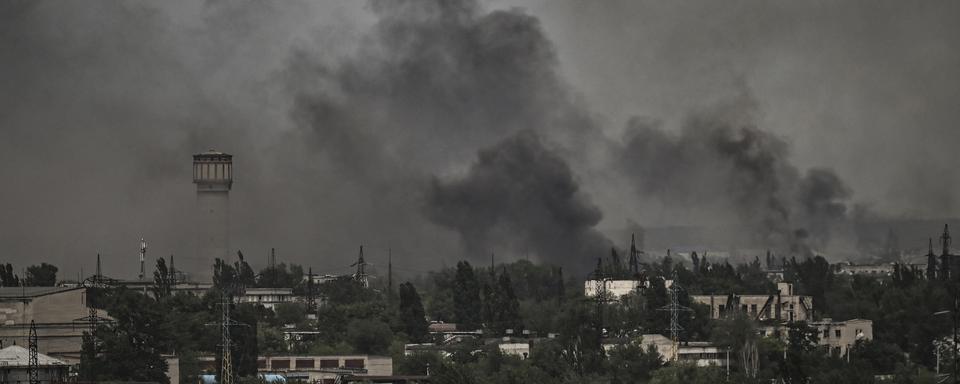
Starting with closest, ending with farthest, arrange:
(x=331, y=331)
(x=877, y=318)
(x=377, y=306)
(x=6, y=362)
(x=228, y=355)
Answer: (x=6, y=362)
(x=228, y=355)
(x=877, y=318)
(x=331, y=331)
(x=377, y=306)

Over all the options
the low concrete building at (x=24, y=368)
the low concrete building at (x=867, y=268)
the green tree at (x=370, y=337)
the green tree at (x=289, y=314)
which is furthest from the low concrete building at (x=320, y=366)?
the low concrete building at (x=867, y=268)

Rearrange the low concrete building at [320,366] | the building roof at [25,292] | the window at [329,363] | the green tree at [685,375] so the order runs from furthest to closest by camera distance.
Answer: the window at [329,363] → the building roof at [25,292] → the low concrete building at [320,366] → the green tree at [685,375]

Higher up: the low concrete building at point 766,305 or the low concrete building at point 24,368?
the low concrete building at point 766,305

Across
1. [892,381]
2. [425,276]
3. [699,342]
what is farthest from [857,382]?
[425,276]

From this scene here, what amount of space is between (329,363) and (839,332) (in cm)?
2197

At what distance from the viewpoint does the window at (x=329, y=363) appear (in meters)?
78.1

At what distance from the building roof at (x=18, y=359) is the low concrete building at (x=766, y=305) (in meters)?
39.4

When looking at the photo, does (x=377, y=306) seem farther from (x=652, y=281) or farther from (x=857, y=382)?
(x=857, y=382)

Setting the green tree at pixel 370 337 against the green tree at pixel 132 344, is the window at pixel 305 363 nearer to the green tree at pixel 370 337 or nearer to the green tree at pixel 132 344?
the green tree at pixel 370 337

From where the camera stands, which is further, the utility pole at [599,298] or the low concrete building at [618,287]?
the low concrete building at [618,287]

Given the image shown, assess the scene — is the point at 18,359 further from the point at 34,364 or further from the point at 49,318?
the point at 49,318

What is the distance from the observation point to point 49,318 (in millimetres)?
72375

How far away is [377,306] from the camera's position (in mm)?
96875

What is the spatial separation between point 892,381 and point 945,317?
16062mm
